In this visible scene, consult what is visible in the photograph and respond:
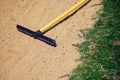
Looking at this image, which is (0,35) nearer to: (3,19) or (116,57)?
(3,19)

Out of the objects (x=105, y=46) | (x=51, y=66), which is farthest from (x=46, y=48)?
(x=105, y=46)

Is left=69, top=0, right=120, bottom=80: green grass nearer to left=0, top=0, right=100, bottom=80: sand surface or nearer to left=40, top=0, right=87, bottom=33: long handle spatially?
left=0, top=0, right=100, bottom=80: sand surface

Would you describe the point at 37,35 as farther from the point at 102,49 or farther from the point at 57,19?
the point at 102,49

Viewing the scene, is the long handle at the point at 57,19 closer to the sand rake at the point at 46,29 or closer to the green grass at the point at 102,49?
the sand rake at the point at 46,29

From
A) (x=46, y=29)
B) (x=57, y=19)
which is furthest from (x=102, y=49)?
Result: (x=46, y=29)

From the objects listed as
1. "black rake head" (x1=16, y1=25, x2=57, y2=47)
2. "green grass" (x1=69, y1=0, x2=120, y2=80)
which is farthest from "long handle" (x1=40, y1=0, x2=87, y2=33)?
"green grass" (x1=69, y1=0, x2=120, y2=80)

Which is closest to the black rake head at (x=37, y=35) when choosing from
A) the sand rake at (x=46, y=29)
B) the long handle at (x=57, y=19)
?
the sand rake at (x=46, y=29)
